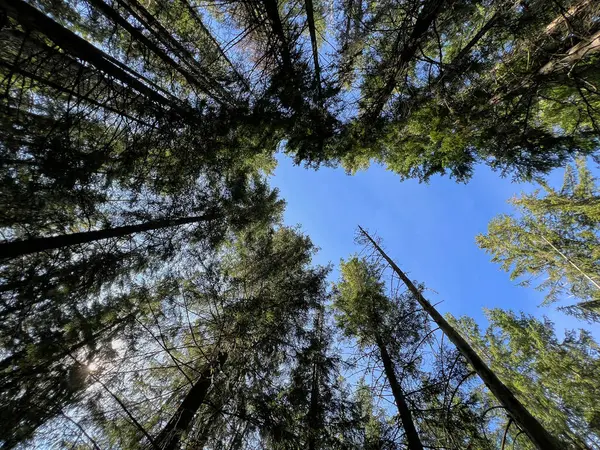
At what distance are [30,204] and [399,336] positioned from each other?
970 cm

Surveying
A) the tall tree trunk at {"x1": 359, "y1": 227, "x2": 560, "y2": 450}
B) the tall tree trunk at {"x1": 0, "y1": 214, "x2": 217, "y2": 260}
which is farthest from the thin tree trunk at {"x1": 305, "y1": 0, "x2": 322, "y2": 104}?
the tall tree trunk at {"x1": 359, "y1": 227, "x2": 560, "y2": 450}

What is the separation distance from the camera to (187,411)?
438 centimetres

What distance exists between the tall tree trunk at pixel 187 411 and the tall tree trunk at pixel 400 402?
4241 mm

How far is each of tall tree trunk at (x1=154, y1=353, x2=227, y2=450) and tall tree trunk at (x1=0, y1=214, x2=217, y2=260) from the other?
3.80 m

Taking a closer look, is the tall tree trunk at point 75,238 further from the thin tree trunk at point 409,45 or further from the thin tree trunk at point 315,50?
the thin tree trunk at point 409,45

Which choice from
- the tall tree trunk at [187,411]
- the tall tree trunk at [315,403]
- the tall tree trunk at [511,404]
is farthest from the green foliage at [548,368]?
the tall tree trunk at [187,411]

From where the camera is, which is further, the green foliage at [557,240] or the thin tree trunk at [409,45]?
the green foliage at [557,240]

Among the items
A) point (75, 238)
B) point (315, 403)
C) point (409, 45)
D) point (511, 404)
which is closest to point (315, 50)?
point (409, 45)

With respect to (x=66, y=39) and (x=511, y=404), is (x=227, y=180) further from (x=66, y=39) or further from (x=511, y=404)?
(x=511, y=404)

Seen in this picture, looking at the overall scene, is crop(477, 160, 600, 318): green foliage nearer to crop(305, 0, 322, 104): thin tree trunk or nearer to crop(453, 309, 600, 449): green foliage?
crop(453, 309, 600, 449): green foliage

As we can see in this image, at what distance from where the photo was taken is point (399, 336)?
7.04 metres

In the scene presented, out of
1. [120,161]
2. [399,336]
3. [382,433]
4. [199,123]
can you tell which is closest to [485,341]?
[399,336]

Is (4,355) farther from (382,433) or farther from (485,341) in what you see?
(485,341)

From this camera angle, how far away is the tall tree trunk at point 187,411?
3.46 m
